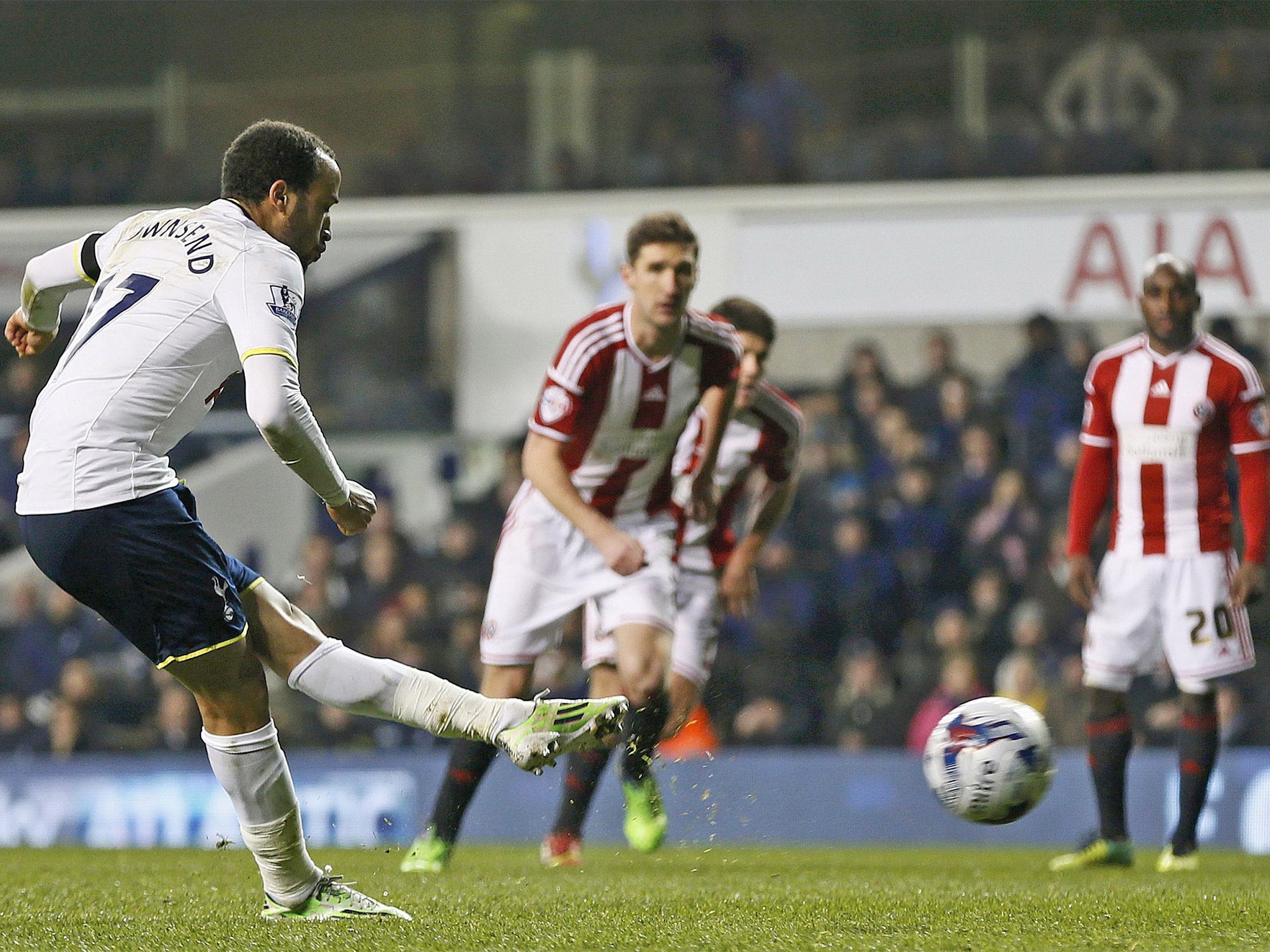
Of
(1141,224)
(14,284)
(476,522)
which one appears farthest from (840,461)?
(14,284)

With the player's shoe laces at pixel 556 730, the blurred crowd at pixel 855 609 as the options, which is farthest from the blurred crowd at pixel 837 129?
the player's shoe laces at pixel 556 730

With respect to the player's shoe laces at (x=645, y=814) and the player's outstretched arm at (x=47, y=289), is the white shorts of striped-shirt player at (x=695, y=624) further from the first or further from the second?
the player's outstretched arm at (x=47, y=289)

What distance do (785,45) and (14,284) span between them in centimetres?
734

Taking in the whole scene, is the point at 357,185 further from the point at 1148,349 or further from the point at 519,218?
the point at 1148,349

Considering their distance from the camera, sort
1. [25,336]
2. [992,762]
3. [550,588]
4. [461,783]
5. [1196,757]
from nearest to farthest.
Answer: [25,336], [992,762], [461,783], [550,588], [1196,757]

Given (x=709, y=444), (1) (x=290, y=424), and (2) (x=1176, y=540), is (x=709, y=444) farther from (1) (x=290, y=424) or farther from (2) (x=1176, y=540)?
(1) (x=290, y=424)

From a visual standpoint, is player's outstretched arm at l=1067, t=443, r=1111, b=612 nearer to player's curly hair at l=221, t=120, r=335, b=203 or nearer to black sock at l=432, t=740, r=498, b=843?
black sock at l=432, t=740, r=498, b=843

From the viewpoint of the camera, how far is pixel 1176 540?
268 inches

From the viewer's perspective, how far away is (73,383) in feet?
13.2

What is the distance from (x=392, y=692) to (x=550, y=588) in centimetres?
235

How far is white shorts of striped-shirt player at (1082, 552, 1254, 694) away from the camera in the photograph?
672 cm

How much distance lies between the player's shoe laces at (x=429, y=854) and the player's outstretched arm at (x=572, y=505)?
3.77 feet

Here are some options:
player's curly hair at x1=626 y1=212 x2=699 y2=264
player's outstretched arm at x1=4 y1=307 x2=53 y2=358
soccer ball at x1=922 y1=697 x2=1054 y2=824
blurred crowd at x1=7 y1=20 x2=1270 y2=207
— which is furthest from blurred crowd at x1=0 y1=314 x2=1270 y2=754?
player's outstretched arm at x1=4 y1=307 x2=53 y2=358

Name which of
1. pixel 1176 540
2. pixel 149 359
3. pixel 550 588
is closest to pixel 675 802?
pixel 550 588
